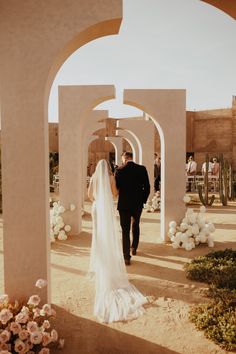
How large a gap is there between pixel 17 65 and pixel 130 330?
126 inches

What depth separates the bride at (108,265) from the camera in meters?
4.45

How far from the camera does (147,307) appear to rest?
4.60 meters

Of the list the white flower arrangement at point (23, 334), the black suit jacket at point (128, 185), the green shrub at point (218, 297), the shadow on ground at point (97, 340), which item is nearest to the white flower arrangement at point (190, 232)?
the green shrub at point (218, 297)

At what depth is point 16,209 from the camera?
380cm

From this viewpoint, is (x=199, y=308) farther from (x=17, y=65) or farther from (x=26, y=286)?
(x=17, y=65)

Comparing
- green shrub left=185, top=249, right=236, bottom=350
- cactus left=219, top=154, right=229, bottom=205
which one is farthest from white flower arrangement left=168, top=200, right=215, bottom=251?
cactus left=219, top=154, right=229, bottom=205

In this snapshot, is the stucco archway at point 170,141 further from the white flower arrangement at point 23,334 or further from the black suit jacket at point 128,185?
the white flower arrangement at point 23,334

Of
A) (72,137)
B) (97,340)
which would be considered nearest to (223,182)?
(72,137)

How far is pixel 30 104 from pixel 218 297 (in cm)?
349

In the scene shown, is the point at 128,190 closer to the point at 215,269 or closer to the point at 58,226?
the point at 215,269

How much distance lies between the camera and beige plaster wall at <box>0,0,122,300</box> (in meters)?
3.63

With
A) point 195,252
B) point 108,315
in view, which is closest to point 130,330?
point 108,315

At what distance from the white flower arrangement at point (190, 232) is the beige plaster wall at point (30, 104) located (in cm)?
422

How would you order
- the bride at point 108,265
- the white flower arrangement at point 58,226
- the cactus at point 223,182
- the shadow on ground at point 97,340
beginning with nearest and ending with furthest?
the shadow on ground at point 97,340 < the bride at point 108,265 < the white flower arrangement at point 58,226 < the cactus at point 223,182
